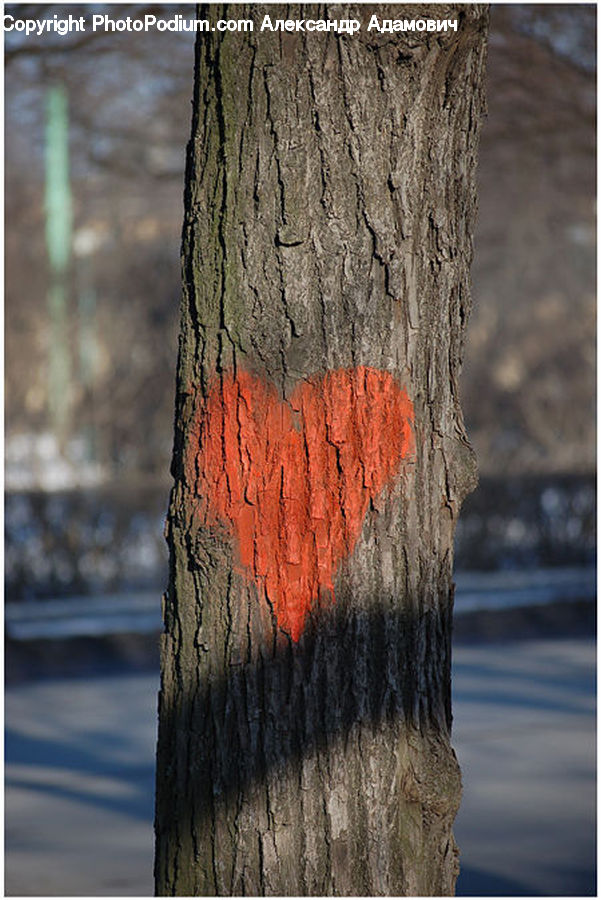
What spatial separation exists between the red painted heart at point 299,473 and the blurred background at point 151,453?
9.50 ft

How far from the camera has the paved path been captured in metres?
5.00

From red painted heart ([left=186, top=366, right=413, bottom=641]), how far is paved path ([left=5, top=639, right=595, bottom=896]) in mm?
2879

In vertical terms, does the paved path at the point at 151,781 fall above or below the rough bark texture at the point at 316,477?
below

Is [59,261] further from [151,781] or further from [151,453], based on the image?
[151,781]

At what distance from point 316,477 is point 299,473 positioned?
0.03m

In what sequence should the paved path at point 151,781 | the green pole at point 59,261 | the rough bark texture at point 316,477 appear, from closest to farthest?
the rough bark texture at point 316,477
the paved path at point 151,781
the green pole at point 59,261

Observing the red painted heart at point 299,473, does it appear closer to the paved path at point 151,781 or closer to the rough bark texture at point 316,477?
the rough bark texture at point 316,477

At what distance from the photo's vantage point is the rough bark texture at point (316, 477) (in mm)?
2307

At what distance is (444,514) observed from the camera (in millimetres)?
2418

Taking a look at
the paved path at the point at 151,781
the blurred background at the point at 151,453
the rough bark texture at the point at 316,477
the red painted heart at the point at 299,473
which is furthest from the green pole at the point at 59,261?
the red painted heart at the point at 299,473

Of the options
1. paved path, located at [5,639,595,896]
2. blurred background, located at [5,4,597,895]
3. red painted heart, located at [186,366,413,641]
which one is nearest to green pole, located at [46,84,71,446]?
blurred background, located at [5,4,597,895]

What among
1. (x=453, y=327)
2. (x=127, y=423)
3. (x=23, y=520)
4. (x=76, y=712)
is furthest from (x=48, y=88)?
(x=453, y=327)

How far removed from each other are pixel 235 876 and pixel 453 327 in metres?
1.04

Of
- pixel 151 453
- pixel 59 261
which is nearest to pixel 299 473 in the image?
pixel 59 261
